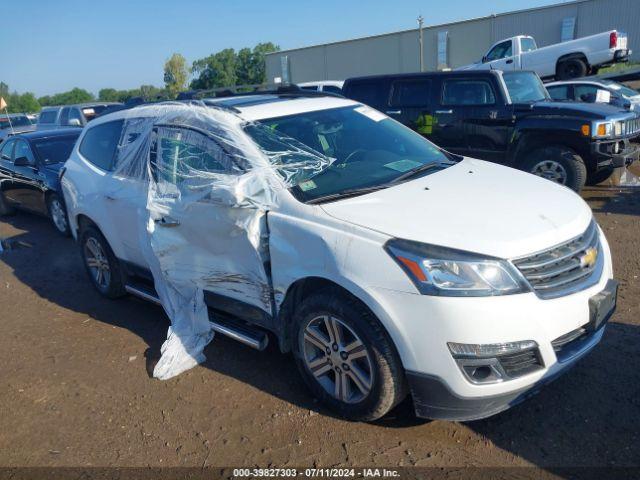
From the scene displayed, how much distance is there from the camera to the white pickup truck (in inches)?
679

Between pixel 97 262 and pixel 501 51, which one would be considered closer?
pixel 97 262

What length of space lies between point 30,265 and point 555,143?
7.05 m

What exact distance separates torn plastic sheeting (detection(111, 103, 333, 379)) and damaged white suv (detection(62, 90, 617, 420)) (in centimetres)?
1

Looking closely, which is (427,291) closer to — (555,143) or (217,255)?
(217,255)

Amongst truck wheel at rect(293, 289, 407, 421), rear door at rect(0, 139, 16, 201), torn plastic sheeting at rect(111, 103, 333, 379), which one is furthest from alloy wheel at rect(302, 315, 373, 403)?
rear door at rect(0, 139, 16, 201)

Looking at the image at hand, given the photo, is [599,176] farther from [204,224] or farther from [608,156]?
[204,224]

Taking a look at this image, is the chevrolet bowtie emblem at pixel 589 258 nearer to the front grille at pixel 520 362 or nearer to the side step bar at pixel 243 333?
the front grille at pixel 520 362

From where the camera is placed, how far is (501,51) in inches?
720

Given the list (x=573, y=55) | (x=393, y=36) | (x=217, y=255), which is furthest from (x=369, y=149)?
(x=393, y=36)

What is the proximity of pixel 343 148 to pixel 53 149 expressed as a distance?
668 cm

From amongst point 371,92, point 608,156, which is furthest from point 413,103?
point 608,156

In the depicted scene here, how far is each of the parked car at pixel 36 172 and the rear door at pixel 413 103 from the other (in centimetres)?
527

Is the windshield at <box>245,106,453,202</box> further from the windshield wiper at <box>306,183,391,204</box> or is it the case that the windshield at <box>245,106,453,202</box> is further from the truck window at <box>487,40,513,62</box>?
the truck window at <box>487,40,513,62</box>

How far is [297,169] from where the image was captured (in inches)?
136
